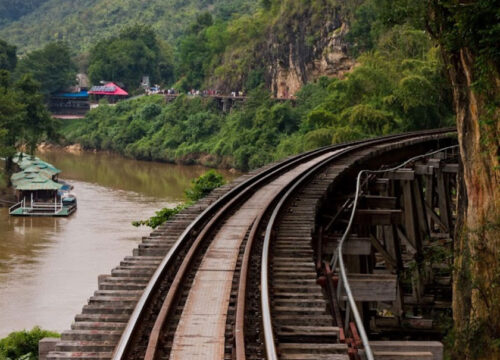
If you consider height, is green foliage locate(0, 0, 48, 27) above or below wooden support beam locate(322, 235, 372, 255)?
above

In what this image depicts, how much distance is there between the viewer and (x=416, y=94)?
1569 inches

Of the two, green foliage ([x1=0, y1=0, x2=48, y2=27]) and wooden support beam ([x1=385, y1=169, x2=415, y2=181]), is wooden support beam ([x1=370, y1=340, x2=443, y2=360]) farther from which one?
green foliage ([x1=0, y1=0, x2=48, y2=27])

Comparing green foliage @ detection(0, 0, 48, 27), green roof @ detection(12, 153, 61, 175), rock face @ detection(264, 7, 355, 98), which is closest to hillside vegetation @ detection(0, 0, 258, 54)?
green foliage @ detection(0, 0, 48, 27)

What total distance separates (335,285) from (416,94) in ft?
97.1

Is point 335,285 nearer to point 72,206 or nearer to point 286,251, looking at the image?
point 286,251

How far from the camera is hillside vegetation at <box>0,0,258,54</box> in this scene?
152m

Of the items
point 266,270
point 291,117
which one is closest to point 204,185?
point 266,270

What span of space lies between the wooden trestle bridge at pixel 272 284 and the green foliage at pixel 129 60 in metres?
87.0

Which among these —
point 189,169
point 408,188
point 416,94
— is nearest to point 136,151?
point 189,169

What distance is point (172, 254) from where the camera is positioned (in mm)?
11633

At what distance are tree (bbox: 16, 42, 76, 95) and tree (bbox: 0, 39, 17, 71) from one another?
0.88 meters

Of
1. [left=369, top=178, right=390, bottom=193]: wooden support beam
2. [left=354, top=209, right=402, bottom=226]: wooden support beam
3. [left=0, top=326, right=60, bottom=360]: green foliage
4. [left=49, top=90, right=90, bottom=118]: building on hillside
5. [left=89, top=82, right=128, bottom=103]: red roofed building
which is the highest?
[left=89, top=82, right=128, bottom=103]: red roofed building

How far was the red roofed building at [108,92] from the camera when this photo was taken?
10156 cm

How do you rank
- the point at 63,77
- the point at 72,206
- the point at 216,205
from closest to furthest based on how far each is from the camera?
the point at 216,205 < the point at 72,206 < the point at 63,77
